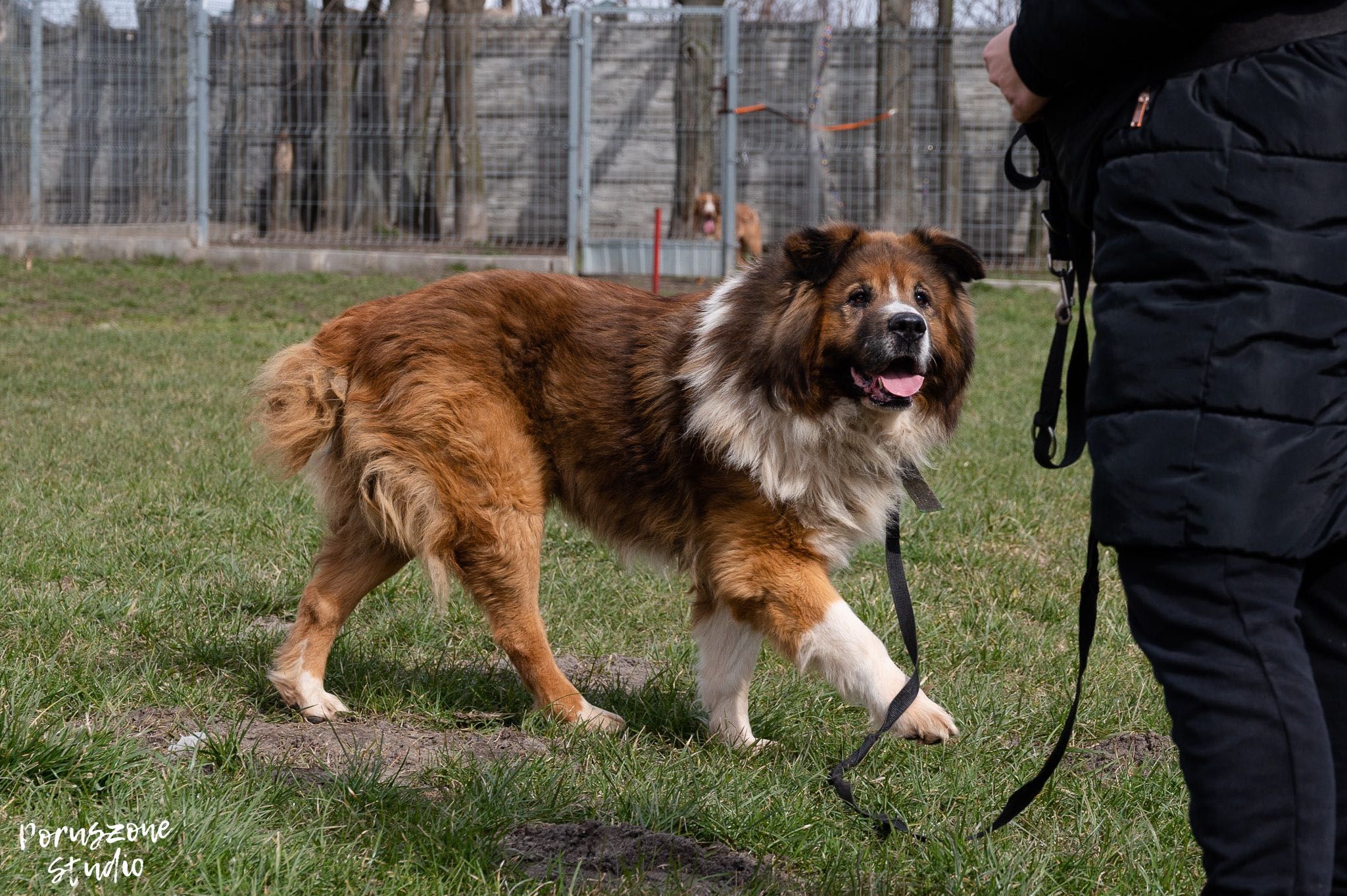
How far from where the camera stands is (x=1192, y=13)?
1649 millimetres

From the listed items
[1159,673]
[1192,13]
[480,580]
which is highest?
[1192,13]

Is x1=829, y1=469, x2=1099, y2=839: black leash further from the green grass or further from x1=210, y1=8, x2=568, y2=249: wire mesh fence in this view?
x1=210, y1=8, x2=568, y2=249: wire mesh fence

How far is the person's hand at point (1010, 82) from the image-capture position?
76.5 inches

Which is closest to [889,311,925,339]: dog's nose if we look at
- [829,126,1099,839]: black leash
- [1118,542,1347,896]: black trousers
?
[829,126,1099,839]: black leash

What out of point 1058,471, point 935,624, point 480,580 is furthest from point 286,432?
point 1058,471

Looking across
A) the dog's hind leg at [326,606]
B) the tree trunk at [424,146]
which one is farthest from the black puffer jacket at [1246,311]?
the tree trunk at [424,146]

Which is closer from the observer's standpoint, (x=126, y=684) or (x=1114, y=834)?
(x=1114, y=834)

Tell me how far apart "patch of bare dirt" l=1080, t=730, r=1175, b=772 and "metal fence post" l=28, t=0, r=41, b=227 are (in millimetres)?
16469

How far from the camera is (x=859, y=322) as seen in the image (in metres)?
3.63

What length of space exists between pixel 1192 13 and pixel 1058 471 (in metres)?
5.68

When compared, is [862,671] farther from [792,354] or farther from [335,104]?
[335,104]

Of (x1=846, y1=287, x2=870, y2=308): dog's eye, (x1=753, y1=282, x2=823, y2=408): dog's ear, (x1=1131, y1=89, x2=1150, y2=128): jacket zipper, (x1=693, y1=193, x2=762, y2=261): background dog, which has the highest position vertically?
(x1=693, y1=193, x2=762, y2=261): background dog

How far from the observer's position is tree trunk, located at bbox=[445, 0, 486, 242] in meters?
16.5

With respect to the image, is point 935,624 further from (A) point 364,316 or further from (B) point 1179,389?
(B) point 1179,389
